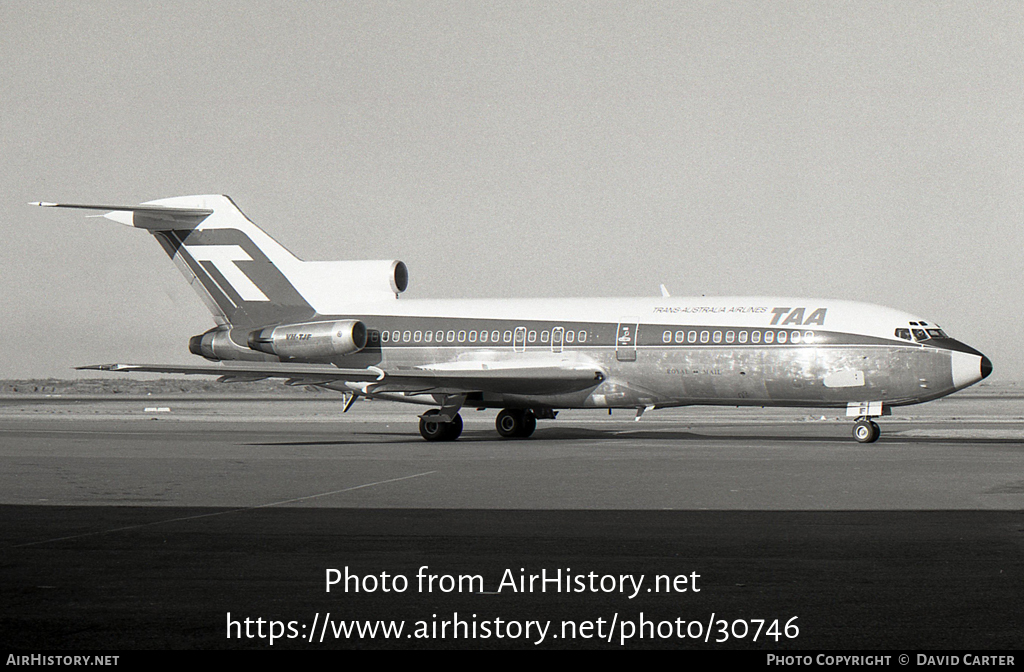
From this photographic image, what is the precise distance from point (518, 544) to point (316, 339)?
76.1ft

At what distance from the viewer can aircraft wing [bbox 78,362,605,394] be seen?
2838cm

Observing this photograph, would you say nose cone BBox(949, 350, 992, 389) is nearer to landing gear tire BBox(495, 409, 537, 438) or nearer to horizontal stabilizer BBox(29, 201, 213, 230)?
landing gear tire BBox(495, 409, 537, 438)

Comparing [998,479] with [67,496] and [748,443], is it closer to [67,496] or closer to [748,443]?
[748,443]

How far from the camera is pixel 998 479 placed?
16703mm

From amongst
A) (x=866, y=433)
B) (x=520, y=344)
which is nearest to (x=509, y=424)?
(x=520, y=344)

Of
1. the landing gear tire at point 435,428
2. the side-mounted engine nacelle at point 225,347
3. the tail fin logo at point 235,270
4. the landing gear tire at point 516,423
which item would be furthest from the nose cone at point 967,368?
the tail fin logo at point 235,270

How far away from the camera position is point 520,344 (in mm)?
30938

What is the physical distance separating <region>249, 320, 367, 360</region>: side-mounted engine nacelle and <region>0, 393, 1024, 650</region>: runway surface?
9.18 meters

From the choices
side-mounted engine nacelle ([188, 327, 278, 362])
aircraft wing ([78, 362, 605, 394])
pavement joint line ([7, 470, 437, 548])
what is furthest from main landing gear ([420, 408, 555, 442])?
pavement joint line ([7, 470, 437, 548])

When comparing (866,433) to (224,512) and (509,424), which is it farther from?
(224,512)

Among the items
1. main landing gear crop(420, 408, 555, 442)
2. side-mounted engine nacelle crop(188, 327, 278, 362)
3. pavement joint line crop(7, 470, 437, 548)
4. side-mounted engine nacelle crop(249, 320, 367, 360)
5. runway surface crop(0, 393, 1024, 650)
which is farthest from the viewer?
side-mounted engine nacelle crop(188, 327, 278, 362)

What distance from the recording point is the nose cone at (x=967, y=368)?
26281 mm

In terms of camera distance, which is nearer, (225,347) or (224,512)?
(224,512)

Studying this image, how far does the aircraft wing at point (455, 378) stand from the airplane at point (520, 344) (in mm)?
53
